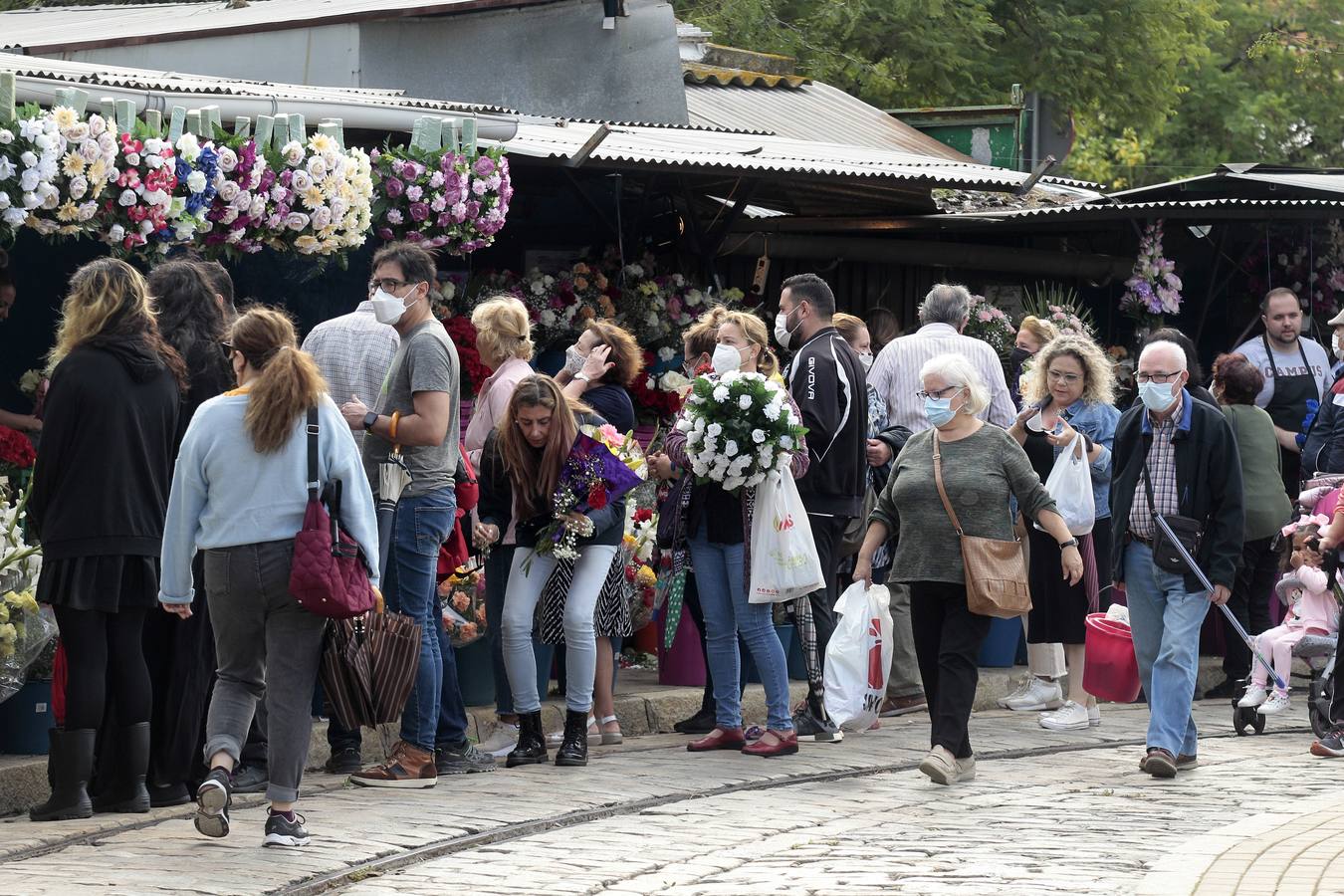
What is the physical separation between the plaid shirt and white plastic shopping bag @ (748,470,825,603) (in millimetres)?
1445

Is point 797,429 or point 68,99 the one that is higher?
point 68,99

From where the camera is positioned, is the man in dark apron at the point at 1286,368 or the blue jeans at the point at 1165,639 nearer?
the blue jeans at the point at 1165,639

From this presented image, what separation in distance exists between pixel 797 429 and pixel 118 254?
310 centimetres

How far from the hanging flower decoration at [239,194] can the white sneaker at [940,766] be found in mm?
3784

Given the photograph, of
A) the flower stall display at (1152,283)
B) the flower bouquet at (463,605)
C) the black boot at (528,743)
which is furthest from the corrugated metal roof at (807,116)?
the black boot at (528,743)

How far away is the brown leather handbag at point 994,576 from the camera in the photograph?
830cm

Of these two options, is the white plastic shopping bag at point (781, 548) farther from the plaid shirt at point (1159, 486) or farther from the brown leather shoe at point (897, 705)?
the brown leather shoe at point (897, 705)

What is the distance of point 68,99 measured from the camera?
27.7 feet

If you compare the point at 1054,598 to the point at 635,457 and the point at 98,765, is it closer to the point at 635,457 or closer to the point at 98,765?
the point at 635,457

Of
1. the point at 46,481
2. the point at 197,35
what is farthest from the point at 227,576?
the point at 197,35

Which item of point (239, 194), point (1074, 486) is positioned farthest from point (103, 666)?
point (1074, 486)

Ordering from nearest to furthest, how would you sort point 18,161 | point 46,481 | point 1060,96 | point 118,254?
1. point 46,481
2. point 18,161
3. point 118,254
4. point 1060,96

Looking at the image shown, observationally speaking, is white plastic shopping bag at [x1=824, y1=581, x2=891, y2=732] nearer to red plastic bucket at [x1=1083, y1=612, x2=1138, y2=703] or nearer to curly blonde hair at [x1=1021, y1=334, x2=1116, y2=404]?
red plastic bucket at [x1=1083, y1=612, x2=1138, y2=703]

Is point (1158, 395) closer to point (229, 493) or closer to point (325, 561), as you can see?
point (325, 561)
